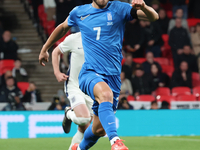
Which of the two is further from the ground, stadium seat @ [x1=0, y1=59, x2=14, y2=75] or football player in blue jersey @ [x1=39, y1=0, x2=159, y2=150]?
football player in blue jersey @ [x1=39, y1=0, x2=159, y2=150]

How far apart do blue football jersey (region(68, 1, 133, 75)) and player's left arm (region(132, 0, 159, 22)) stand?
17 cm

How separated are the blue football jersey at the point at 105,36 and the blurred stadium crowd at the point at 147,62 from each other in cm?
461

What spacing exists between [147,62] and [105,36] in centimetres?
663

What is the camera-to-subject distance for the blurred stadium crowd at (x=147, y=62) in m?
9.55

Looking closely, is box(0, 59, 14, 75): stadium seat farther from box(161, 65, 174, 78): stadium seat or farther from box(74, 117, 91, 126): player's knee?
box(74, 117, 91, 126): player's knee

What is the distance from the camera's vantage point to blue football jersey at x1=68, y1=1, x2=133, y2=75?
4078 millimetres

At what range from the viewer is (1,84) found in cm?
1006

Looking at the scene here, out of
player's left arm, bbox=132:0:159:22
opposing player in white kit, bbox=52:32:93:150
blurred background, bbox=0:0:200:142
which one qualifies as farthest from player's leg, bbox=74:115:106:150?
blurred background, bbox=0:0:200:142

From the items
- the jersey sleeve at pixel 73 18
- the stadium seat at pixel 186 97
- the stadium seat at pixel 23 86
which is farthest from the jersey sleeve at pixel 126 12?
the stadium seat at pixel 23 86

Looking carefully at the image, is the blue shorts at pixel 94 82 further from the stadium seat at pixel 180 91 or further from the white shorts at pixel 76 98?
the stadium seat at pixel 180 91

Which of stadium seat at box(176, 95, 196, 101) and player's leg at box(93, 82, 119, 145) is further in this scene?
stadium seat at box(176, 95, 196, 101)

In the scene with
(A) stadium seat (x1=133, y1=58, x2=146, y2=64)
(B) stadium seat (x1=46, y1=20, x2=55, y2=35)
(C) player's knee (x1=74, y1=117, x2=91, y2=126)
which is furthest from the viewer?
(B) stadium seat (x1=46, y1=20, x2=55, y2=35)

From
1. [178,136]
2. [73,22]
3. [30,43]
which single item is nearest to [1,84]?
[30,43]

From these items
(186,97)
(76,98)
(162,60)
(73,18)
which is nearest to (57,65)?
(76,98)
